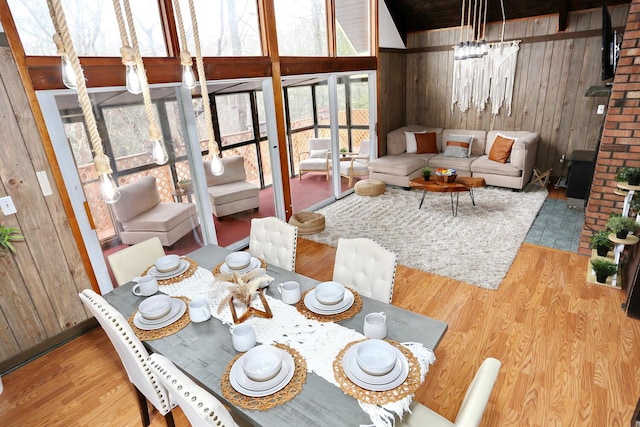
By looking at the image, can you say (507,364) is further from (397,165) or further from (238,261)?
(397,165)

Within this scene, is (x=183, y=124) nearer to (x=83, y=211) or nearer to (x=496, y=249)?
(x=83, y=211)

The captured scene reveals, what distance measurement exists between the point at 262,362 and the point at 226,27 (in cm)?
333

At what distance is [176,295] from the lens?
6.71 feet

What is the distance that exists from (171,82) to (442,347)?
304cm

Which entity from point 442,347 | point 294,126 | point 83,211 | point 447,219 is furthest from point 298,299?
point 294,126

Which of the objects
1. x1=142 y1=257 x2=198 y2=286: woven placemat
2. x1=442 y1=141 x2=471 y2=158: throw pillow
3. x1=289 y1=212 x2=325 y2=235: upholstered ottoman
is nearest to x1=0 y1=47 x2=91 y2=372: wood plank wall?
x1=142 y1=257 x2=198 y2=286: woven placemat

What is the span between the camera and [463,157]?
5.77 metres

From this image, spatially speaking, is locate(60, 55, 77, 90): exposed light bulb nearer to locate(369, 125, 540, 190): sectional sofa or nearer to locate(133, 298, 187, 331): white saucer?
locate(133, 298, 187, 331): white saucer

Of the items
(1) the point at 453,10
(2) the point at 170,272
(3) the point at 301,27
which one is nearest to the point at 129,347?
Answer: (2) the point at 170,272

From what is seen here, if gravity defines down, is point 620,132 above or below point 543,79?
below

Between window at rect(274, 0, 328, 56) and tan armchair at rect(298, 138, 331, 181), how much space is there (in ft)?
5.73

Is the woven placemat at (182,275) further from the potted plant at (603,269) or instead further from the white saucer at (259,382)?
the potted plant at (603,269)

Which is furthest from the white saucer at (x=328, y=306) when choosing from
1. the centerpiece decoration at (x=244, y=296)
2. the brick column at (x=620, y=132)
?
the brick column at (x=620, y=132)

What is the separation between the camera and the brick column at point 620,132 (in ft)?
9.36
